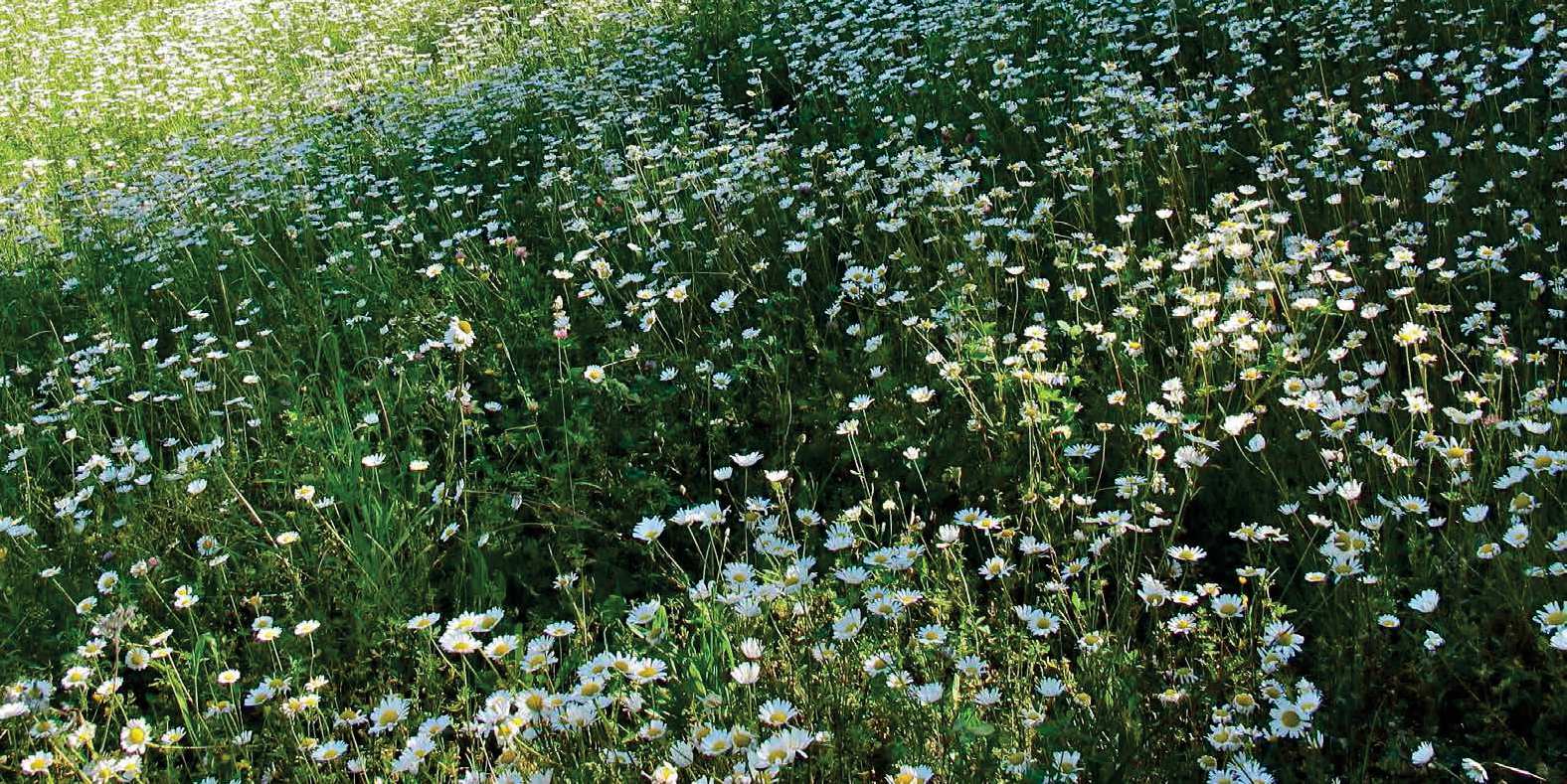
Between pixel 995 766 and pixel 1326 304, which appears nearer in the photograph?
pixel 995 766

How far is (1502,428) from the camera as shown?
2596 millimetres

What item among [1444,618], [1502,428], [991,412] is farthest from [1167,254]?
[1444,618]

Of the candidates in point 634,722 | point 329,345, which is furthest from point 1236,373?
point 329,345

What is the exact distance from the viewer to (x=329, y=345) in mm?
4328

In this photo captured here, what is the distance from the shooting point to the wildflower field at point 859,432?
211cm

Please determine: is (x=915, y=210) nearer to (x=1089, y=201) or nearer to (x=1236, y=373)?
(x=1089, y=201)

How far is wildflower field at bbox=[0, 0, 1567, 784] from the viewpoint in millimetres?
2107

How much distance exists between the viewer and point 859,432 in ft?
10.6

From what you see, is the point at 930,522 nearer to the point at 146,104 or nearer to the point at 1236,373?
the point at 1236,373

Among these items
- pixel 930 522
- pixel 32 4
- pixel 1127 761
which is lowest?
pixel 930 522

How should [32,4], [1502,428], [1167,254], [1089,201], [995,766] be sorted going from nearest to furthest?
[995,766], [1502,428], [1167,254], [1089,201], [32,4]

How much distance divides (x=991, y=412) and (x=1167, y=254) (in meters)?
0.89

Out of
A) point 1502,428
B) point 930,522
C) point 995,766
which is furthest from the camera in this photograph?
point 930,522

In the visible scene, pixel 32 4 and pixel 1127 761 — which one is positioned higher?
pixel 32 4
